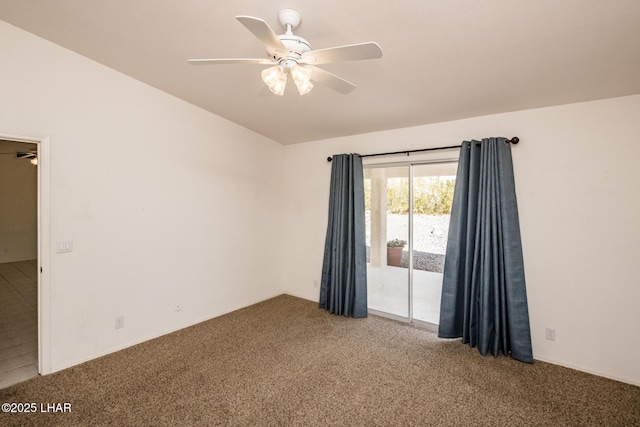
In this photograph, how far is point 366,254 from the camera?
405 centimetres

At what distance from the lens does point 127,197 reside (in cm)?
296

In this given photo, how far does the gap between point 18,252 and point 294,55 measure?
27.8 feet

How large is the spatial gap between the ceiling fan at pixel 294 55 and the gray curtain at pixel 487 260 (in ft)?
6.22

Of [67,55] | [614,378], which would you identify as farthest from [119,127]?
[614,378]

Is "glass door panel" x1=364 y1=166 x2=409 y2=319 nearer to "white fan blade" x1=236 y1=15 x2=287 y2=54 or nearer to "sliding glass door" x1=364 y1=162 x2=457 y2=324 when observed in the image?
"sliding glass door" x1=364 y1=162 x2=457 y2=324

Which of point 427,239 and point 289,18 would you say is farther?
point 427,239

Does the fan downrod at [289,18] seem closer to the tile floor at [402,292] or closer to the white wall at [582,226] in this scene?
the white wall at [582,226]

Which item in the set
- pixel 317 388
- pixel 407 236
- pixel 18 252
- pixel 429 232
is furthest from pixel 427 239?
pixel 18 252

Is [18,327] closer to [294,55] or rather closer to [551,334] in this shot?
[294,55]

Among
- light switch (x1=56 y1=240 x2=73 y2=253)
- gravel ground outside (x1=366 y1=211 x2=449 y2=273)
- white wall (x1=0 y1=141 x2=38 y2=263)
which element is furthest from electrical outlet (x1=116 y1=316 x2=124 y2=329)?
white wall (x1=0 y1=141 x2=38 y2=263)

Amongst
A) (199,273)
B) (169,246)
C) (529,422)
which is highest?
(169,246)

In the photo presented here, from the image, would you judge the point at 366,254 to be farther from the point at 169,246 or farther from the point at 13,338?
the point at 13,338

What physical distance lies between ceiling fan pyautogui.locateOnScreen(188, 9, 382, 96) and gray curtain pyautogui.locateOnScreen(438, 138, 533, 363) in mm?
1895

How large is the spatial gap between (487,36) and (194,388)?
3.37m
